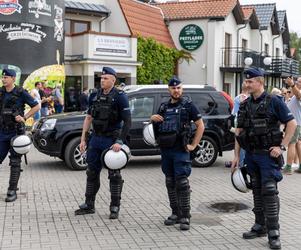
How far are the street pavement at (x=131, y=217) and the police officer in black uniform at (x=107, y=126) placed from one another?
0.43 metres

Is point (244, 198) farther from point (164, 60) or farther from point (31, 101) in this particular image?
point (164, 60)

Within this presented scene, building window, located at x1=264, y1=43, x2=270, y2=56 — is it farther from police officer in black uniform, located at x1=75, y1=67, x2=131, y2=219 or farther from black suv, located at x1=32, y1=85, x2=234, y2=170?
police officer in black uniform, located at x1=75, y1=67, x2=131, y2=219

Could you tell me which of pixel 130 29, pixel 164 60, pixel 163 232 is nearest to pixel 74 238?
pixel 163 232

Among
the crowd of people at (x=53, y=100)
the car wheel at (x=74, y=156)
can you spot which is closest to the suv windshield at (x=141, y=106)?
the car wheel at (x=74, y=156)

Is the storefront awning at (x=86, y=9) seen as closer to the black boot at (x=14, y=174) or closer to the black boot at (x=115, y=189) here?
the black boot at (x=14, y=174)

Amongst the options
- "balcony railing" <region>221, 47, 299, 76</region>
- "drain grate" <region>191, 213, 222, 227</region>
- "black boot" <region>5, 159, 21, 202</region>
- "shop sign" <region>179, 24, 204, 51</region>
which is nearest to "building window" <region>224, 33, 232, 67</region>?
"balcony railing" <region>221, 47, 299, 76</region>

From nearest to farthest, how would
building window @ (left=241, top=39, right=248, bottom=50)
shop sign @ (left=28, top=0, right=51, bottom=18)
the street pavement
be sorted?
the street pavement, shop sign @ (left=28, top=0, right=51, bottom=18), building window @ (left=241, top=39, right=248, bottom=50)

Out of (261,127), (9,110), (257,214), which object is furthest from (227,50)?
(261,127)

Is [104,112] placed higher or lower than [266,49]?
lower

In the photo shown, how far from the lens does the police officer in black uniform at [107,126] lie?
266 inches

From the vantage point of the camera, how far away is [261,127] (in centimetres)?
568

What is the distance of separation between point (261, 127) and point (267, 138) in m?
0.13

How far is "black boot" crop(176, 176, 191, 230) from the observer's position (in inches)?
248

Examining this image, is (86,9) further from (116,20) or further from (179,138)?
(179,138)
